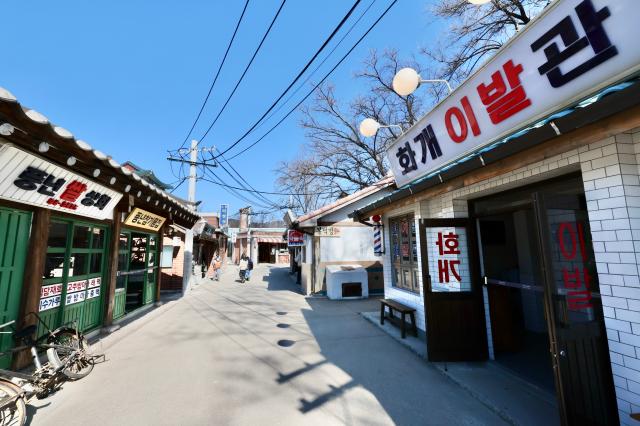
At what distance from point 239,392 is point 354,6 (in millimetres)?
5842

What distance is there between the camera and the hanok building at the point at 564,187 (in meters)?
2.29

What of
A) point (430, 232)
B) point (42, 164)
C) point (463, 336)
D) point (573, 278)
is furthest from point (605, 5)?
point (42, 164)

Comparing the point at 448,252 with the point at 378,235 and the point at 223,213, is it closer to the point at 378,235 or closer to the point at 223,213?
the point at 378,235

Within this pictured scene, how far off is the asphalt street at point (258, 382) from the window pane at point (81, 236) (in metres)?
2.06

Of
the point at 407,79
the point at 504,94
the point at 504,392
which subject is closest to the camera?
the point at 504,94

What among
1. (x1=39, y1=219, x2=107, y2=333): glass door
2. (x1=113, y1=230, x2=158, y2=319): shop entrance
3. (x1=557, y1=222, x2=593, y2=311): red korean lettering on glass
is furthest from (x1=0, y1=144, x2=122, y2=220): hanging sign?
(x1=557, y1=222, x2=593, y2=311): red korean lettering on glass

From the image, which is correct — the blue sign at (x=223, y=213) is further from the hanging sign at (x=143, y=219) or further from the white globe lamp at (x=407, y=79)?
the white globe lamp at (x=407, y=79)

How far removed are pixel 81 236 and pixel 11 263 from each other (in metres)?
1.81

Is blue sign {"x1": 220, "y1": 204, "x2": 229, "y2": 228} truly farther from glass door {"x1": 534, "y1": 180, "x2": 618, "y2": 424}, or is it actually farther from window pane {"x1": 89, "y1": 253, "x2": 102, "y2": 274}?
glass door {"x1": 534, "y1": 180, "x2": 618, "y2": 424}

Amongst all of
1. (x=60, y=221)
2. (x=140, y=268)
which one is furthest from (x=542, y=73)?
(x=140, y=268)

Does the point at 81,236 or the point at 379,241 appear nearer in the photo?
the point at 81,236

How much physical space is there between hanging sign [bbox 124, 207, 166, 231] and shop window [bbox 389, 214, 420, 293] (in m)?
6.75

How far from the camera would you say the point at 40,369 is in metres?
3.50

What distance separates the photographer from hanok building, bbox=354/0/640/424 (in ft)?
7.52
